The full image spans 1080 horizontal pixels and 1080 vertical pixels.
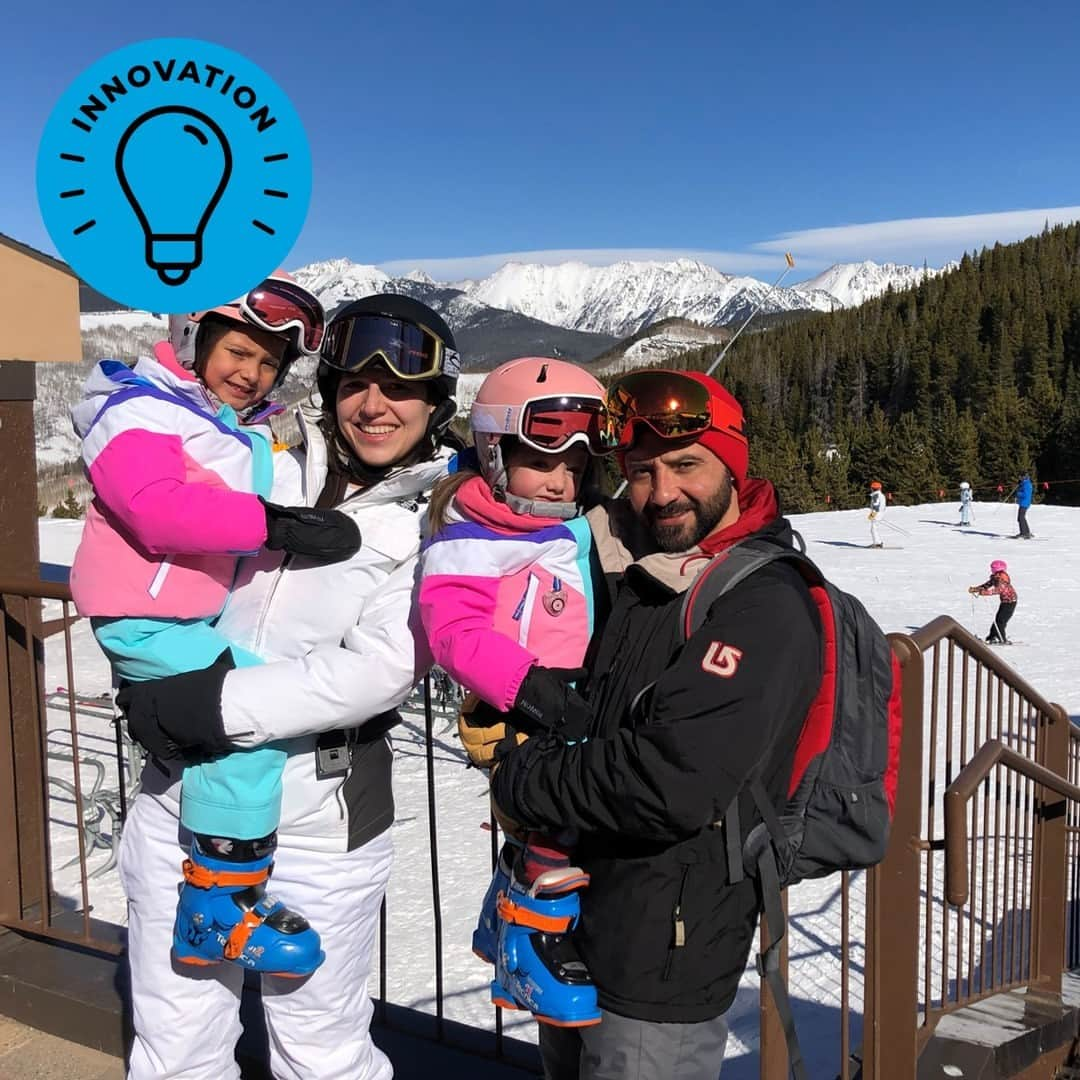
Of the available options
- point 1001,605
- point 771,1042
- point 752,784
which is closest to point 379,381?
point 752,784

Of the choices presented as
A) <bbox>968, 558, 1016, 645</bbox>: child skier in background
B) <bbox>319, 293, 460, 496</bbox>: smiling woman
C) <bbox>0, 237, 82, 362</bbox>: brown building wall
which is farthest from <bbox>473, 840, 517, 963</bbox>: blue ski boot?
<bbox>968, 558, 1016, 645</bbox>: child skier in background

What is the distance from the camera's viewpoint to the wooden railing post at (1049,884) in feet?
14.6

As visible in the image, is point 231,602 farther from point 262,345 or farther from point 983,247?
point 983,247

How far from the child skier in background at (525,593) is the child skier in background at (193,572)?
0.25 m

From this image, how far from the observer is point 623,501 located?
7.18 ft

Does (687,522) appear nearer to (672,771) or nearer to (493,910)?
(672,771)

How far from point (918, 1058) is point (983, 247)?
12824cm

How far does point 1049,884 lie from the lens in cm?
450

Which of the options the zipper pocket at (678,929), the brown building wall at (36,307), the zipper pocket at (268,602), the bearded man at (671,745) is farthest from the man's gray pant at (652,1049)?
the brown building wall at (36,307)

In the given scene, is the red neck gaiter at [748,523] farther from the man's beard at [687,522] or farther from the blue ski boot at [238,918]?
the blue ski boot at [238,918]

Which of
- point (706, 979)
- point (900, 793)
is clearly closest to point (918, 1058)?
point (900, 793)

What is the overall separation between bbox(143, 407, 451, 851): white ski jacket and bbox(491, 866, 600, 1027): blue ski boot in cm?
39

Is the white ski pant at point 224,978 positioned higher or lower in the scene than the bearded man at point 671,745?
lower

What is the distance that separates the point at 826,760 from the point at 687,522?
0.51 metres
